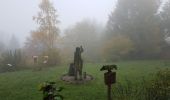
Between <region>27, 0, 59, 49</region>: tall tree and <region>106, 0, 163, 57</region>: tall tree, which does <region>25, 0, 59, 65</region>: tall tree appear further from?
<region>106, 0, 163, 57</region>: tall tree

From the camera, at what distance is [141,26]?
3497 cm

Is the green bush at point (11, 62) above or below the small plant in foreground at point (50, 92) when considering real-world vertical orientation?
above

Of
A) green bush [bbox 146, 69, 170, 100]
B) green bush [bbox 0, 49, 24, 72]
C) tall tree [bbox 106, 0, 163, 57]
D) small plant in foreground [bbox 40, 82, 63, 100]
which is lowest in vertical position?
green bush [bbox 146, 69, 170, 100]

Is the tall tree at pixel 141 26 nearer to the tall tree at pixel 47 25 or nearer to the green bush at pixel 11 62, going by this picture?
the tall tree at pixel 47 25

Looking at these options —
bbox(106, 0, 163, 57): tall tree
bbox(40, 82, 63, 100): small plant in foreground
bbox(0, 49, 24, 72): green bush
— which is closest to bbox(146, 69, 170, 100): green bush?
bbox(40, 82, 63, 100): small plant in foreground

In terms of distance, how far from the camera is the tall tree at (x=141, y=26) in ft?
113

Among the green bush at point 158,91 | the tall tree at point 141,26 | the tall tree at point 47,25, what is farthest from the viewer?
the tall tree at point 47,25

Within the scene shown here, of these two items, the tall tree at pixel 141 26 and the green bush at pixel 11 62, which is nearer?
the green bush at pixel 11 62

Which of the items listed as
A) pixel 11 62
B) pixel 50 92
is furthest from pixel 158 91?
pixel 11 62

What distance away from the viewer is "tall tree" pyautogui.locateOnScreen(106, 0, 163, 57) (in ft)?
113

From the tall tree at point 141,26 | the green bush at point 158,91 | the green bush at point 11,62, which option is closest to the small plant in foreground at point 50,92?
the green bush at point 158,91

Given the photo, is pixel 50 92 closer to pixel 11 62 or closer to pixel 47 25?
pixel 11 62

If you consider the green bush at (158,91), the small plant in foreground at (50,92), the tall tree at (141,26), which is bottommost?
the green bush at (158,91)

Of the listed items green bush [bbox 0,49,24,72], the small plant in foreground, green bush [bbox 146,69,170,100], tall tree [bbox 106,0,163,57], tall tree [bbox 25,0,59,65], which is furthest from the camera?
tall tree [bbox 25,0,59,65]
